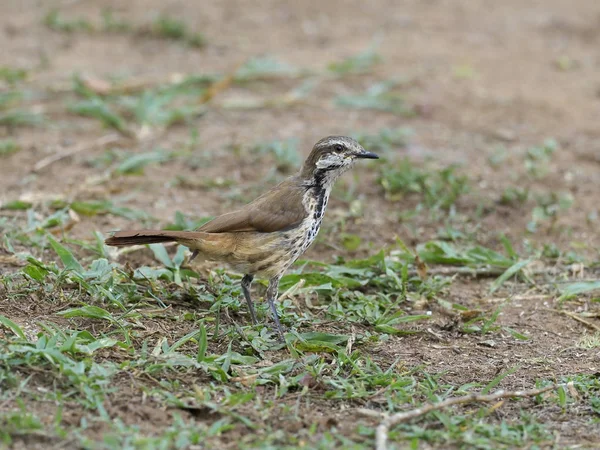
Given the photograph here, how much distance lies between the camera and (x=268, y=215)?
5633 mm

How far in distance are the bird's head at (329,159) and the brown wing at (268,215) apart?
21 cm

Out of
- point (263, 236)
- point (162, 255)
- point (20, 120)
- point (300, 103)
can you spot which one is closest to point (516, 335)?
point (263, 236)

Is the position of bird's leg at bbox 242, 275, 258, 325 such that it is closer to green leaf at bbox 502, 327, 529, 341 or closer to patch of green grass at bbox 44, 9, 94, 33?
green leaf at bbox 502, 327, 529, 341

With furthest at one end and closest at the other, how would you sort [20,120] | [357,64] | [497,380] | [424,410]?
[357,64] → [20,120] → [497,380] → [424,410]

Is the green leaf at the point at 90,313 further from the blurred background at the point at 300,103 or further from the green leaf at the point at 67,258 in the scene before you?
the blurred background at the point at 300,103

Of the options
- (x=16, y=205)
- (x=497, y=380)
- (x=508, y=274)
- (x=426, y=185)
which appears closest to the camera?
(x=497, y=380)

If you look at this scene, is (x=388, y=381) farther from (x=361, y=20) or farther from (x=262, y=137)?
(x=361, y=20)

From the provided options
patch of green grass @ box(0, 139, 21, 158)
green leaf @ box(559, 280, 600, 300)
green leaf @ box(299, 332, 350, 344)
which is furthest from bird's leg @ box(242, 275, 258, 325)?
patch of green grass @ box(0, 139, 21, 158)

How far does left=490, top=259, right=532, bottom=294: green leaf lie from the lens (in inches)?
259

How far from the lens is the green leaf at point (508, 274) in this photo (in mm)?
6585

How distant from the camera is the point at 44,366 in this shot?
4.59 meters

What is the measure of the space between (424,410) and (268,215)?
1.69 m

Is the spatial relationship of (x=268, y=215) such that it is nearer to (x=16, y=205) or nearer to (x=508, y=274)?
(x=508, y=274)

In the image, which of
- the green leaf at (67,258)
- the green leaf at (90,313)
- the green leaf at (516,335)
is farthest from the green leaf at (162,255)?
the green leaf at (516,335)
